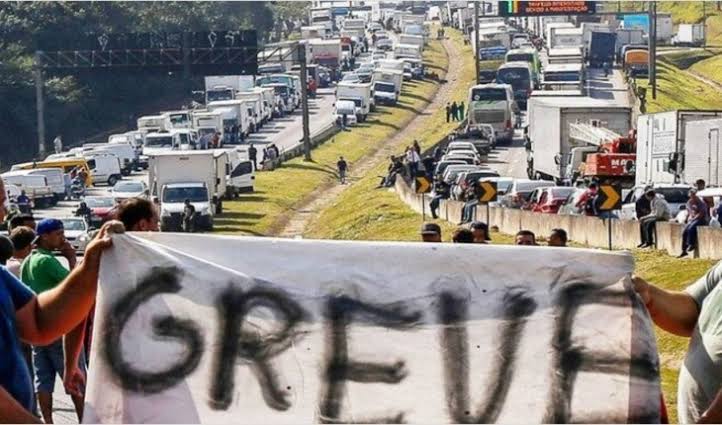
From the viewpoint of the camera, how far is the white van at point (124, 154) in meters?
86.6

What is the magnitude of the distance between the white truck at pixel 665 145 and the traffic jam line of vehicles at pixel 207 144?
1193 centimetres

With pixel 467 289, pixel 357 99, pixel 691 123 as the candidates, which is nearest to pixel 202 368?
pixel 467 289

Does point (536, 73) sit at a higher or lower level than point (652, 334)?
lower

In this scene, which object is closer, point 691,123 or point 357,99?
point 691,123

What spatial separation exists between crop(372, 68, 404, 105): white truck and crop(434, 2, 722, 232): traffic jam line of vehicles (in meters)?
4.96

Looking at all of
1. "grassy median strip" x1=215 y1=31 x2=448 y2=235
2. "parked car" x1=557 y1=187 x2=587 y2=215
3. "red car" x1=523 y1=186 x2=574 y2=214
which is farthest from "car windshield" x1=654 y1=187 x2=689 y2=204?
"grassy median strip" x1=215 y1=31 x2=448 y2=235

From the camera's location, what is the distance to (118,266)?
25.3ft

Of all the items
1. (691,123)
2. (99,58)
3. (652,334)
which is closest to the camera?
(652,334)

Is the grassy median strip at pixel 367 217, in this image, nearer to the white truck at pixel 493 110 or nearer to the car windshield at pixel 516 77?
the white truck at pixel 493 110

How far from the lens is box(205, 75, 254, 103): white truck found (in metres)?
114

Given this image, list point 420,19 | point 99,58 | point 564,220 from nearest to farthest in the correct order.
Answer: point 564,220
point 99,58
point 420,19

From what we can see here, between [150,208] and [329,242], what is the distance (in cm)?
147

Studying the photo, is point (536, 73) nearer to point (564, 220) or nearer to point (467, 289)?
point (564, 220)

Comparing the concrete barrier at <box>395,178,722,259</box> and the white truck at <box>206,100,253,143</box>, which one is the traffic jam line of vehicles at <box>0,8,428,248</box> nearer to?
the white truck at <box>206,100,253,143</box>
